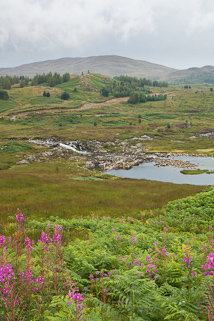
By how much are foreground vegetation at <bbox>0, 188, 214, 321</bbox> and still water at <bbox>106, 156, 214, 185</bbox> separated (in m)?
38.6

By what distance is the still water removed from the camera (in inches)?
1782

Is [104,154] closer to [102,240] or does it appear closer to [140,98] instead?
[102,240]

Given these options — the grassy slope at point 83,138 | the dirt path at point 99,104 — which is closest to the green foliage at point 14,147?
the grassy slope at point 83,138

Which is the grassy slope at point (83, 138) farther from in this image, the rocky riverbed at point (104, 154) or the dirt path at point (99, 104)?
the dirt path at point (99, 104)

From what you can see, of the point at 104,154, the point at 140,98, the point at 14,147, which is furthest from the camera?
the point at 140,98

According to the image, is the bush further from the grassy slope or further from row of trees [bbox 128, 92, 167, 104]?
row of trees [bbox 128, 92, 167, 104]

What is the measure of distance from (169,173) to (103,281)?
50059 millimetres

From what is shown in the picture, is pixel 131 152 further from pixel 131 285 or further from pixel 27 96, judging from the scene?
pixel 27 96

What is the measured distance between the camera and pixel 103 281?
162 inches

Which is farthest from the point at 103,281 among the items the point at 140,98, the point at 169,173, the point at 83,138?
the point at 140,98

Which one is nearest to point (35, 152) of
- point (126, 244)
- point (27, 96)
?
point (126, 244)

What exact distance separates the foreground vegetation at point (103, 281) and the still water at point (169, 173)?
1519 inches

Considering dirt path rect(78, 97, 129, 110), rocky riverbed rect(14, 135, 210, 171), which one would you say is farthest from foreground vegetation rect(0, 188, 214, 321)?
dirt path rect(78, 97, 129, 110)

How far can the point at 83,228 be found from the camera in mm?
10445
